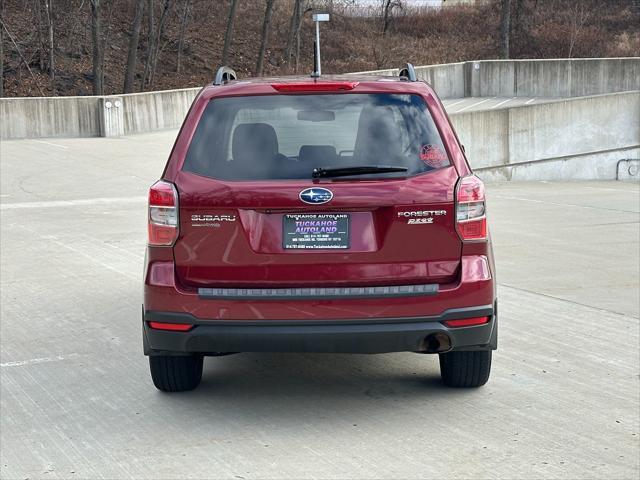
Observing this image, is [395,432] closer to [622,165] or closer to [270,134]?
[270,134]

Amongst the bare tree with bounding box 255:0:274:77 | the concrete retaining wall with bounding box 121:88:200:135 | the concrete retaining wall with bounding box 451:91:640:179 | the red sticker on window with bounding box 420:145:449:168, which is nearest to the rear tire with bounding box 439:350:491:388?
the red sticker on window with bounding box 420:145:449:168

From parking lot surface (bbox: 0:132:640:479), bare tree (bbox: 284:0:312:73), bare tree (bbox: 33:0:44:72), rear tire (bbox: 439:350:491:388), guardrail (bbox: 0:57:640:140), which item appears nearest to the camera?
parking lot surface (bbox: 0:132:640:479)

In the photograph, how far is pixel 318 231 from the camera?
558cm

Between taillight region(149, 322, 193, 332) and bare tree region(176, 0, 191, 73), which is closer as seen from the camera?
taillight region(149, 322, 193, 332)

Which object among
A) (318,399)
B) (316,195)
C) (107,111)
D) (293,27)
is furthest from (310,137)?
(293,27)

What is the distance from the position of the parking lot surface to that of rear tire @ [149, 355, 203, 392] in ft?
0.24

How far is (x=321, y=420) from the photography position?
5914 mm

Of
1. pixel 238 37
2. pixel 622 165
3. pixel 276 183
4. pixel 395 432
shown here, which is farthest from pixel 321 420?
pixel 238 37

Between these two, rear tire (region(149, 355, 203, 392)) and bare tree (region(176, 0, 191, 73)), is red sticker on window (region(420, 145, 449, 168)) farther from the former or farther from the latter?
bare tree (region(176, 0, 191, 73))

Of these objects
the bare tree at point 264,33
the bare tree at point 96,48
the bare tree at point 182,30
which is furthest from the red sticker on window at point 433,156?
the bare tree at point 182,30

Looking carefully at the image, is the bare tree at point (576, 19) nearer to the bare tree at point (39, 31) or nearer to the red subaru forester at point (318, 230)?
the bare tree at point (39, 31)

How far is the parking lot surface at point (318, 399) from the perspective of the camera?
17.2ft

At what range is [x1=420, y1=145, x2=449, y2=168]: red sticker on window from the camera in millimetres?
5750

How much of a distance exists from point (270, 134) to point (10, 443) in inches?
81.6
